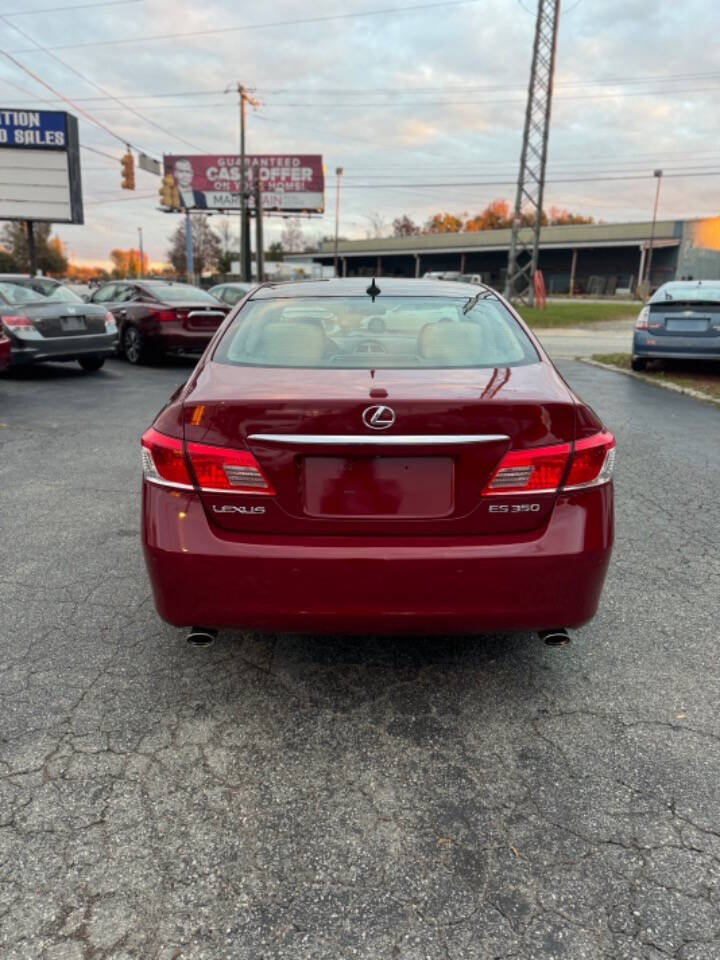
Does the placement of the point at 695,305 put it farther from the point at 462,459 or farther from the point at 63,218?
the point at 63,218

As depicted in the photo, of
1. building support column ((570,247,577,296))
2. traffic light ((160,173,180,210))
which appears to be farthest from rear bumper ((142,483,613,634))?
building support column ((570,247,577,296))

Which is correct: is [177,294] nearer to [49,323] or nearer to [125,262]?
[49,323]

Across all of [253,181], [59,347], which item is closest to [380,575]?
[59,347]

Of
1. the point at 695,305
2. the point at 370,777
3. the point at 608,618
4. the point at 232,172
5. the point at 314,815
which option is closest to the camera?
the point at 314,815

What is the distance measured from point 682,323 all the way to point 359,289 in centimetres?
879

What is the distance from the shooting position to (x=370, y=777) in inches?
91.9

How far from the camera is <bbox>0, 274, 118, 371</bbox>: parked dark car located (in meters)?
10.2

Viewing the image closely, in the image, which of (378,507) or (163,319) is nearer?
(378,507)

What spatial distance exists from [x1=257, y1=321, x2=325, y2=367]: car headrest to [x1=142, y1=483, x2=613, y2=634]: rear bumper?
0.77 m

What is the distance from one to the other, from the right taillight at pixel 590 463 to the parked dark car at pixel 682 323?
368 inches

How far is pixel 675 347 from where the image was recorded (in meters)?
10.9

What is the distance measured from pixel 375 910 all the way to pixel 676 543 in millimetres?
3249

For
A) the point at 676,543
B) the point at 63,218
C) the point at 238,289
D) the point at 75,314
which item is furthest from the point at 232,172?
the point at 676,543

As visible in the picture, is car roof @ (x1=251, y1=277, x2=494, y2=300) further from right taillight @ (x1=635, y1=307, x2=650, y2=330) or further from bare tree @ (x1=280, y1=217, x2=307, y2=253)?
bare tree @ (x1=280, y1=217, x2=307, y2=253)
